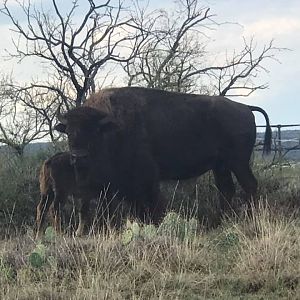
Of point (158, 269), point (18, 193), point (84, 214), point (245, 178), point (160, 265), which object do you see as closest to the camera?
point (158, 269)

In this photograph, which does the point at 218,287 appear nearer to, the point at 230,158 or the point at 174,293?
the point at 174,293

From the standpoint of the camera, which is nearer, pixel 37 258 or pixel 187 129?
pixel 37 258

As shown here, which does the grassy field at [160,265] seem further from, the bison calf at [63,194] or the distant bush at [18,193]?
the distant bush at [18,193]

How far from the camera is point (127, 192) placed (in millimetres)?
14562

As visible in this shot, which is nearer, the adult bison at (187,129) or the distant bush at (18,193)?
the adult bison at (187,129)

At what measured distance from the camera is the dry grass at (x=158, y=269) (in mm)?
7762

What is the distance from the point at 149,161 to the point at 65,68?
7.13 meters

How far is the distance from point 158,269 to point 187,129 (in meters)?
7.38

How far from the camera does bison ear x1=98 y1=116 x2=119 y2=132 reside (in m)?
14.3

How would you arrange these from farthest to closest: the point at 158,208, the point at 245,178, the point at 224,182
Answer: the point at 224,182
the point at 245,178
the point at 158,208

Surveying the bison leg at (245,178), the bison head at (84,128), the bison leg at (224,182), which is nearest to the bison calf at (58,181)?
the bison head at (84,128)

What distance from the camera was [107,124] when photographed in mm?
14406

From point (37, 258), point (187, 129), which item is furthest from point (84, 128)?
point (37, 258)

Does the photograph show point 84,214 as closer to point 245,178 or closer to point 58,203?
point 58,203
